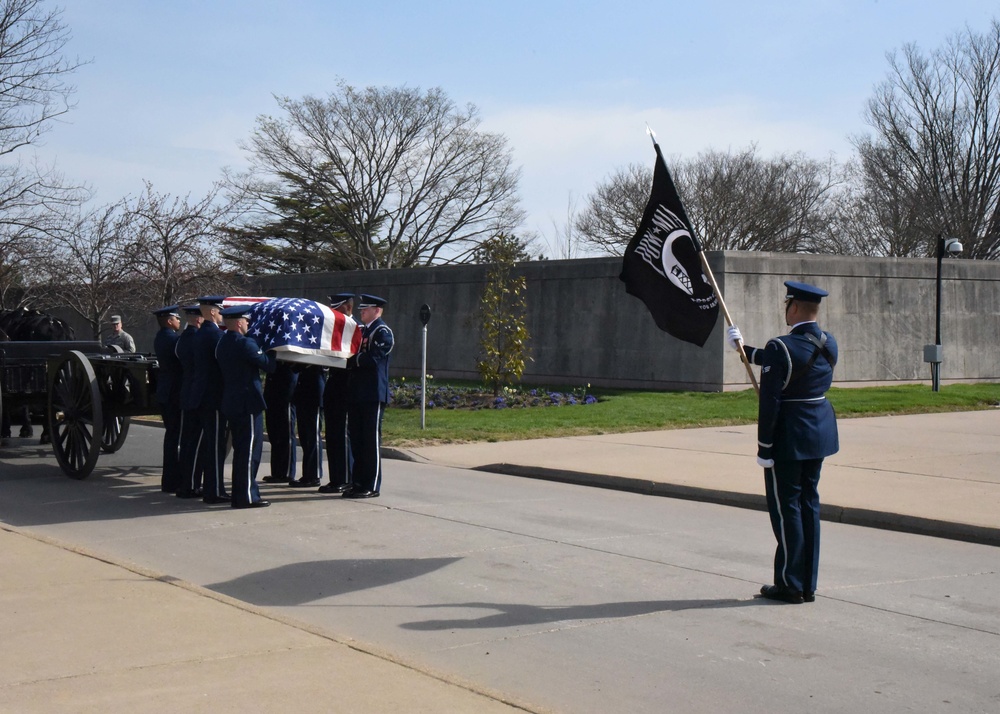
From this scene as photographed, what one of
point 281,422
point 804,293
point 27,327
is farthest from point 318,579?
point 27,327

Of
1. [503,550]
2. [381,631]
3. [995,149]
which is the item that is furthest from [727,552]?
[995,149]

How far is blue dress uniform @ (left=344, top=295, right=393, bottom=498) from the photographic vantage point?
1042 cm

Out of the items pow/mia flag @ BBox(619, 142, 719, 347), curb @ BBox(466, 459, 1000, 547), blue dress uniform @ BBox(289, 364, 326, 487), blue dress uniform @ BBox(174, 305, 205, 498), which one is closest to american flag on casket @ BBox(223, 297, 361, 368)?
blue dress uniform @ BBox(174, 305, 205, 498)

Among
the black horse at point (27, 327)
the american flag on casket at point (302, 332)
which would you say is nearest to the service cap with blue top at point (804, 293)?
the american flag on casket at point (302, 332)

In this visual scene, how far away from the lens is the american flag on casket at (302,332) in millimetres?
10375

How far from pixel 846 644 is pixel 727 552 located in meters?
2.46

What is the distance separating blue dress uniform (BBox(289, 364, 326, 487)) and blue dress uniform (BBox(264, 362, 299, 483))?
0.12 metres

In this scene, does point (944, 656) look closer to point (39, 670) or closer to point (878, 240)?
point (39, 670)

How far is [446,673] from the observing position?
5020 mm

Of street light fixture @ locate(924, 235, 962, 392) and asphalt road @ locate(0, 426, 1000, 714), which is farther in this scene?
street light fixture @ locate(924, 235, 962, 392)

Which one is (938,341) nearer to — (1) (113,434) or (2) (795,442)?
(1) (113,434)

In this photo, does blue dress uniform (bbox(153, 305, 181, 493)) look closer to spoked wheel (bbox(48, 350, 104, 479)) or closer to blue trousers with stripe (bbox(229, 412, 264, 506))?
spoked wheel (bbox(48, 350, 104, 479))

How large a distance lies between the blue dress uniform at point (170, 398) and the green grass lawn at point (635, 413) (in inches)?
162

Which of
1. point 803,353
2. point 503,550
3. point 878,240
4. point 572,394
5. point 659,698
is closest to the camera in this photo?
point 659,698
